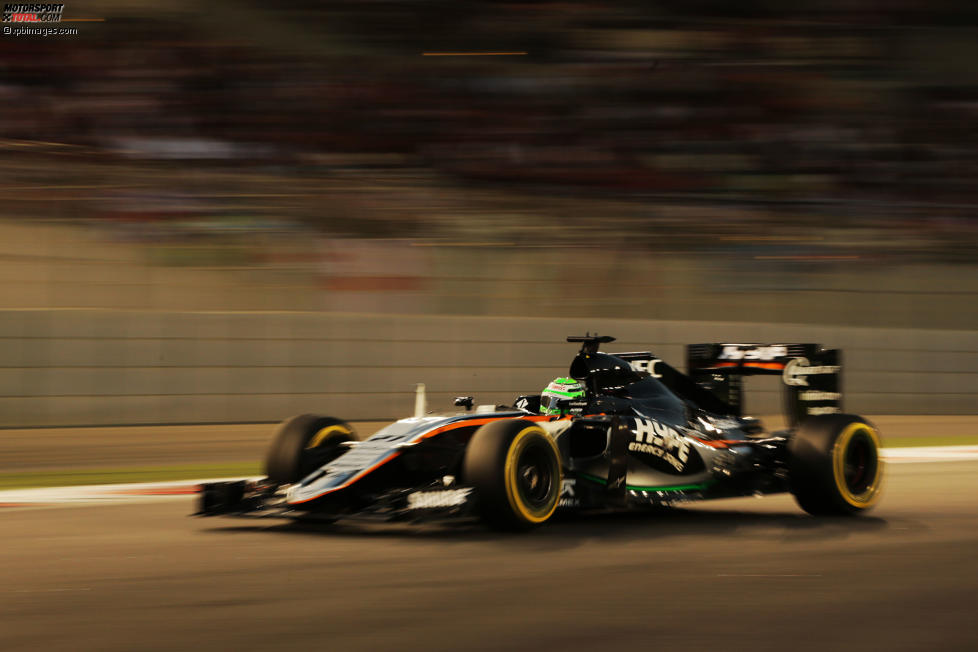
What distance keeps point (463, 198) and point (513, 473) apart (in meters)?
12.8

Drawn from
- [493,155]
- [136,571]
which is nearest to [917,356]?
[493,155]

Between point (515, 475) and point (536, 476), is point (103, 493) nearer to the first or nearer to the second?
point (536, 476)

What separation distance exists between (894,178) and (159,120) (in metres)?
14.1

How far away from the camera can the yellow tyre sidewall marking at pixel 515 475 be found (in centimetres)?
678

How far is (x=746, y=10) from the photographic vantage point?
2592 centimetres

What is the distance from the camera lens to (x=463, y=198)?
63.1ft

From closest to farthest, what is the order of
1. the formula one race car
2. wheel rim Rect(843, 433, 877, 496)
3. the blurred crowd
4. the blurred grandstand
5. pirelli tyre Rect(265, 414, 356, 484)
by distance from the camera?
the formula one race car, pirelli tyre Rect(265, 414, 356, 484), wheel rim Rect(843, 433, 877, 496), the blurred grandstand, the blurred crowd

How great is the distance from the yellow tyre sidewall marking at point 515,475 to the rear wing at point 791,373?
2186mm

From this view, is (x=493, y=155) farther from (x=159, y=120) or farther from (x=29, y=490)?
(x=29, y=490)

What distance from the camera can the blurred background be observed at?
1625cm

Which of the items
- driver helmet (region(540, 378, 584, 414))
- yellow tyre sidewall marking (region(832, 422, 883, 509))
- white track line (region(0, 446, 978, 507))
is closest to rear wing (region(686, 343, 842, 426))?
yellow tyre sidewall marking (region(832, 422, 883, 509))

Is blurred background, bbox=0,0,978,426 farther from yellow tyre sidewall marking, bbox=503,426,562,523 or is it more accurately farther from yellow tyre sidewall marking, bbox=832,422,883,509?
yellow tyre sidewall marking, bbox=503,426,562,523

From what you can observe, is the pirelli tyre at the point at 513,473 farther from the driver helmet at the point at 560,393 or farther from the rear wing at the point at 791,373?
the rear wing at the point at 791,373

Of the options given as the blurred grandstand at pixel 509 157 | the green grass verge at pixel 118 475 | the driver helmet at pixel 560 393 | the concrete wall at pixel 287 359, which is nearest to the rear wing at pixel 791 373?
the driver helmet at pixel 560 393
